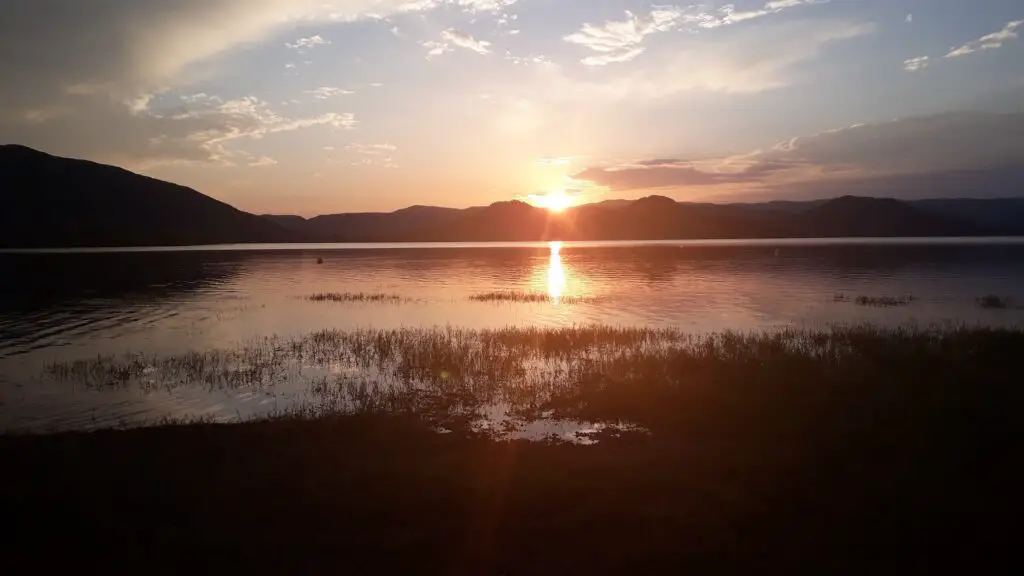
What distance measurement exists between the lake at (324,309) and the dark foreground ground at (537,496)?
387 centimetres

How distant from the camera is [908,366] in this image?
21.0 m

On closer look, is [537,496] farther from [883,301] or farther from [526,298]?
[883,301]

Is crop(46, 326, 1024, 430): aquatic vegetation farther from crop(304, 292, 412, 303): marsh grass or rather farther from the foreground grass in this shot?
crop(304, 292, 412, 303): marsh grass

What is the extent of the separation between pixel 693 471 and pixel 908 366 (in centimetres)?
1445

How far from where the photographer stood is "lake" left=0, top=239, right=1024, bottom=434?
64.2 ft

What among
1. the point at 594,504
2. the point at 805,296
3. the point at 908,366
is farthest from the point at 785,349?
the point at 805,296

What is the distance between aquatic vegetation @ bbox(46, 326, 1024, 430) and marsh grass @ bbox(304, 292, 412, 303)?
17711mm

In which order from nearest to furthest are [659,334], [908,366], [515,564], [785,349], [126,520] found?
[515,564] → [126,520] → [908,366] → [785,349] → [659,334]

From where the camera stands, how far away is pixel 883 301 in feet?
145

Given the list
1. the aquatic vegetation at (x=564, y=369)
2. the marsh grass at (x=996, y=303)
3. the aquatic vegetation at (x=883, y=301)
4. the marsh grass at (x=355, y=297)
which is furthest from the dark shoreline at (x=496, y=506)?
the marsh grass at (x=355, y=297)

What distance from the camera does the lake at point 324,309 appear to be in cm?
1958

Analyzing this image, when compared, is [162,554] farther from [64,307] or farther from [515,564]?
[64,307]

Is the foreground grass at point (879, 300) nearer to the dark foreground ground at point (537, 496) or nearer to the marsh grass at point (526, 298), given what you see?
the marsh grass at point (526, 298)

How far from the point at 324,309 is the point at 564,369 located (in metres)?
26.0
